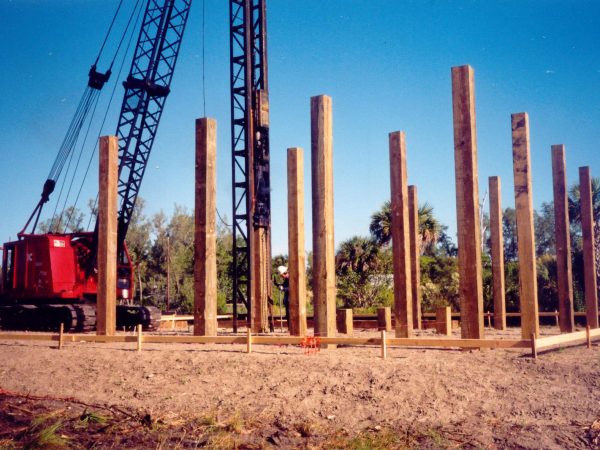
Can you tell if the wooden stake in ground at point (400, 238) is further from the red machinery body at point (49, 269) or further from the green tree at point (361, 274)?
the green tree at point (361, 274)

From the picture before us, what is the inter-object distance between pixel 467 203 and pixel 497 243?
623 cm

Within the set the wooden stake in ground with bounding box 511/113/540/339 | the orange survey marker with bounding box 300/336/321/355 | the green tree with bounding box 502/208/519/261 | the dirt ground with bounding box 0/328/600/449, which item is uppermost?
the green tree with bounding box 502/208/519/261

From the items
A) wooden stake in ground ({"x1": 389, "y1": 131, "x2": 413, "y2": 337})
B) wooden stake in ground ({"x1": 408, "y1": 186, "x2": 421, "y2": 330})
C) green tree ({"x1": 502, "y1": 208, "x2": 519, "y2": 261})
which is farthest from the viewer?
green tree ({"x1": 502, "y1": 208, "x2": 519, "y2": 261})

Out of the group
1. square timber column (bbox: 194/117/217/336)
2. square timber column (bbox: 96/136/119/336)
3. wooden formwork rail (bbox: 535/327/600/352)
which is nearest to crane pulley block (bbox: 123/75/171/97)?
square timber column (bbox: 96/136/119/336)

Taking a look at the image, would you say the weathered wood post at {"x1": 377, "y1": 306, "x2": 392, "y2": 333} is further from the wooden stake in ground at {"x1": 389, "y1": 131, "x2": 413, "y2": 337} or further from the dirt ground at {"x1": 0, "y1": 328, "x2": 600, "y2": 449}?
the dirt ground at {"x1": 0, "y1": 328, "x2": 600, "y2": 449}

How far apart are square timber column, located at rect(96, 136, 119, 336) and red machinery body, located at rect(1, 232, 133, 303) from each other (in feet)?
26.0

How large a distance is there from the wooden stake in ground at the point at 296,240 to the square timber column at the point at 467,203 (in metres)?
2.85

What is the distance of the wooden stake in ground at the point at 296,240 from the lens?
34.8 ft

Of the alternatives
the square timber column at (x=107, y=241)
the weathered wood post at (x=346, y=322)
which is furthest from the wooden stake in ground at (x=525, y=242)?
the square timber column at (x=107, y=241)

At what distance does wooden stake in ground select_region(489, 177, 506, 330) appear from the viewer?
14570mm

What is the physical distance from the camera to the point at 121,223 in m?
23.7

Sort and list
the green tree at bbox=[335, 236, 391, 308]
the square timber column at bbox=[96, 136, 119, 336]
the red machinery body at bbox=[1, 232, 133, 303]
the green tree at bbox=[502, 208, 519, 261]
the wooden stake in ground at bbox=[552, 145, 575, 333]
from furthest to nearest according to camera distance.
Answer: the green tree at bbox=[502, 208, 519, 261]
the green tree at bbox=[335, 236, 391, 308]
the red machinery body at bbox=[1, 232, 133, 303]
the wooden stake in ground at bbox=[552, 145, 575, 333]
the square timber column at bbox=[96, 136, 119, 336]

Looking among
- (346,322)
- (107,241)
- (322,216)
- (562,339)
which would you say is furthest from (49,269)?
(562,339)

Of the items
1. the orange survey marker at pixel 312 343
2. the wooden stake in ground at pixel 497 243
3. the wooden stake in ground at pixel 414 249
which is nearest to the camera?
the orange survey marker at pixel 312 343
